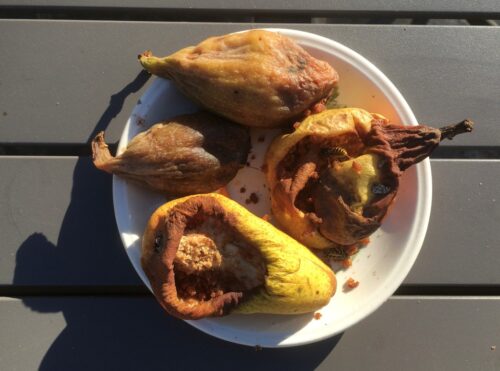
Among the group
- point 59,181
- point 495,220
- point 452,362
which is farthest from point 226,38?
point 452,362

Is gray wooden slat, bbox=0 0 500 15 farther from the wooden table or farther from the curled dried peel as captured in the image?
the curled dried peel

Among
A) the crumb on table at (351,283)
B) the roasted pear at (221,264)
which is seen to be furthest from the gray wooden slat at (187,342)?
the roasted pear at (221,264)

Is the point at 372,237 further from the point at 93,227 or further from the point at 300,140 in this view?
the point at 93,227

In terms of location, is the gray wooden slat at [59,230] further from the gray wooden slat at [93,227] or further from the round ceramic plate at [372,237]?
the round ceramic plate at [372,237]

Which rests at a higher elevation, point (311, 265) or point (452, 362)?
point (311, 265)

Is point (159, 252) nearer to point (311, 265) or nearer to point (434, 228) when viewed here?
point (311, 265)

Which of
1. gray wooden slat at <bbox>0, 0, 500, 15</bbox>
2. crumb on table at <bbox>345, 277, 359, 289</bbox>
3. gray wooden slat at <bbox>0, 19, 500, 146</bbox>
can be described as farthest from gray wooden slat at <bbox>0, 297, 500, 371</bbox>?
gray wooden slat at <bbox>0, 0, 500, 15</bbox>

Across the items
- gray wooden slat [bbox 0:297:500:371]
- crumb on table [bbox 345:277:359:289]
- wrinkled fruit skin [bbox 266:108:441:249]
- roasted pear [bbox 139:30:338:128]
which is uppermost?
roasted pear [bbox 139:30:338:128]

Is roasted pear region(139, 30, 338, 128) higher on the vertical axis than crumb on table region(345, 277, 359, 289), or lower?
higher
